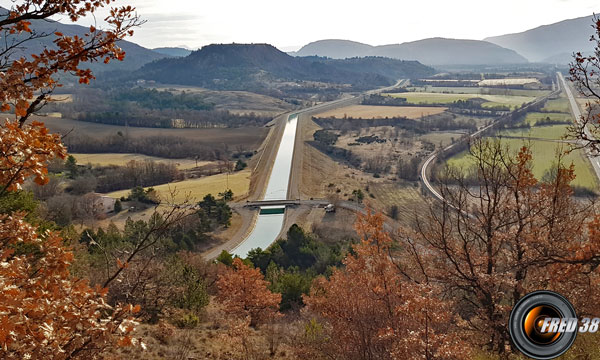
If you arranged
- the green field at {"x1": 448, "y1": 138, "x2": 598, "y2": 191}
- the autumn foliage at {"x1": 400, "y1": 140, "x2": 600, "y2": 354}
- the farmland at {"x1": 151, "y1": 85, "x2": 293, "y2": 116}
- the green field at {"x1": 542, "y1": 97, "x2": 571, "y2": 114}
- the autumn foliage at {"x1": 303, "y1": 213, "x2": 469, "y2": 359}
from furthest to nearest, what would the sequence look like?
1. the farmland at {"x1": 151, "y1": 85, "x2": 293, "y2": 116}
2. the green field at {"x1": 542, "y1": 97, "x2": 571, "y2": 114}
3. the green field at {"x1": 448, "y1": 138, "x2": 598, "y2": 191}
4. the autumn foliage at {"x1": 400, "y1": 140, "x2": 600, "y2": 354}
5. the autumn foliage at {"x1": 303, "y1": 213, "x2": 469, "y2": 359}

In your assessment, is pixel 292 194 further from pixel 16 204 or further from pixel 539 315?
pixel 539 315

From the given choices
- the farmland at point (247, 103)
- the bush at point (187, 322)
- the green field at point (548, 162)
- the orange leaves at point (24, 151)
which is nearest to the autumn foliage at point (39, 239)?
the orange leaves at point (24, 151)

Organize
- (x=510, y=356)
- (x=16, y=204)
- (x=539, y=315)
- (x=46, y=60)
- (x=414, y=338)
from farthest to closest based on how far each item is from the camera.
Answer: (x=16, y=204) → (x=510, y=356) → (x=414, y=338) → (x=539, y=315) → (x=46, y=60)

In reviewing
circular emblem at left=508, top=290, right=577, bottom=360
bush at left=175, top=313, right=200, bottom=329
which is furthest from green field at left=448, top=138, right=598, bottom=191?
circular emblem at left=508, top=290, right=577, bottom=360

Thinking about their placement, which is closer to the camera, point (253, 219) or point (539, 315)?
point (539, 315)

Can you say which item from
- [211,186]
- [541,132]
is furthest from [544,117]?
[211,186]

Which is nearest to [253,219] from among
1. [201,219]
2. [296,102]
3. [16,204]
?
[201,219]

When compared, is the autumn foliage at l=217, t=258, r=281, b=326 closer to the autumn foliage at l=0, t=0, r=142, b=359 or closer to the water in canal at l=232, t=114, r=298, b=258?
the autumn foliage at l=0, t=0, r=142, b=359
